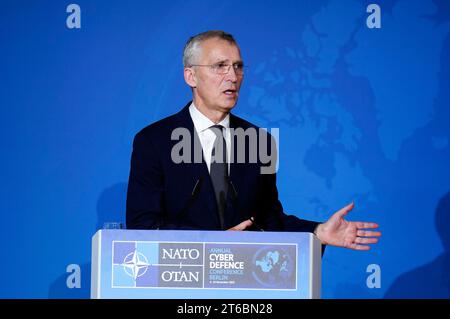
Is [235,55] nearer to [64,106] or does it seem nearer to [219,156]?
[219,156]

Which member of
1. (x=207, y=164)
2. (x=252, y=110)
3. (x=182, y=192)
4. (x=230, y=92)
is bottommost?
(x=182, y=192)

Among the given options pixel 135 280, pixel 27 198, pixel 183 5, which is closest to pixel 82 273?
pixel 27 198

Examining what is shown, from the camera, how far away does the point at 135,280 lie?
2205mm

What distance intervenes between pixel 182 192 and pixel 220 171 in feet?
0.50

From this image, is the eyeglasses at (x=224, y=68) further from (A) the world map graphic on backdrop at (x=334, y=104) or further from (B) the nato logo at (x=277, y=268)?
(B) the nato logo at (x=277, y=268)

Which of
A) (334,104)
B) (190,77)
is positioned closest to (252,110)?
(334,104)

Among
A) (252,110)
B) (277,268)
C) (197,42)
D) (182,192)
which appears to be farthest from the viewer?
(252,110)

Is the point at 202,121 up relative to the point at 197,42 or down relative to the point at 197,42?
down

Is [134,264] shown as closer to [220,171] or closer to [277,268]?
[277,268]

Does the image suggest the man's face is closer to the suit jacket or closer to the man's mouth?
the man's mouth

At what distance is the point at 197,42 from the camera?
9.92 ft

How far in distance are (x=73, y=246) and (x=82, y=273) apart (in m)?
0.13

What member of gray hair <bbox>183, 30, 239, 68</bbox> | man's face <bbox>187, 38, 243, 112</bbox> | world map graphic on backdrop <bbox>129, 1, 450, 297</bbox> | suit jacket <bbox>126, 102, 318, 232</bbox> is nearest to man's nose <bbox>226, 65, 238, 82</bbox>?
man's face <bbox>187, 38, 243, 112</bbox>

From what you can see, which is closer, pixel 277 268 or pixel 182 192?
pixel 277 268
